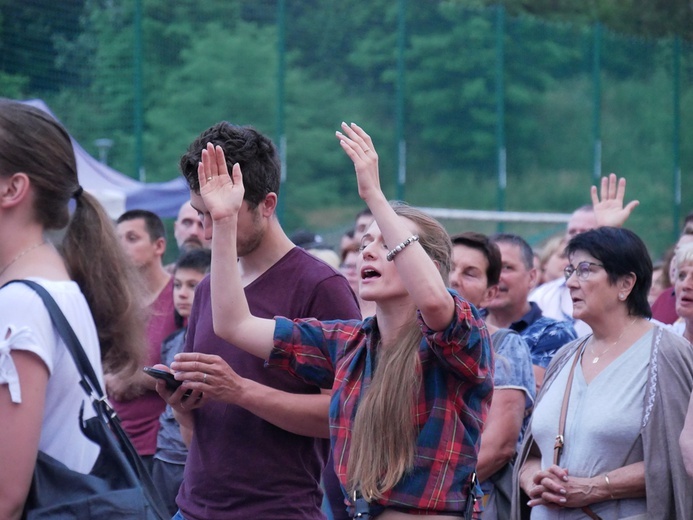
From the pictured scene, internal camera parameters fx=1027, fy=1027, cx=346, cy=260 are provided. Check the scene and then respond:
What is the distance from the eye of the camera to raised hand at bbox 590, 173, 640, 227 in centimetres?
512

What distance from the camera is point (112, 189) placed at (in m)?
10.8

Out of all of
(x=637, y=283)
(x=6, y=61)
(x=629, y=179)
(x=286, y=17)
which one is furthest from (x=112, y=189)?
(x=629, y=179)

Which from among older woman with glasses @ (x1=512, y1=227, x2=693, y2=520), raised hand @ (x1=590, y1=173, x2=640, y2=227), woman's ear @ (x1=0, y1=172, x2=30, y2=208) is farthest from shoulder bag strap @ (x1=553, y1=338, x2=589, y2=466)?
woman's ear @ (x1=0, y1=172, x2=30, y2=208)

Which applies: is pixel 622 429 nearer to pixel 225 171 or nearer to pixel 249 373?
pixel 249 373

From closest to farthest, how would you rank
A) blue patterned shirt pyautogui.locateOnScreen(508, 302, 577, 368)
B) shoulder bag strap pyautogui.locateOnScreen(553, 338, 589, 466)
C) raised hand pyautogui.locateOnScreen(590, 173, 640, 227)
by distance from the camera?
shoulder bag strap pyautogui.locateOnScreen(553, 338, 589, 466)
raised hand pyautogui.locateOnScreen(590, 173, 640, 227)
blue patterned shirt pyautogui.locateOnScreen(508, 302, 577, 368)

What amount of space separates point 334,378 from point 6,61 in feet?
32.9

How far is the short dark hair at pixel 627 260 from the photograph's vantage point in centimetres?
430

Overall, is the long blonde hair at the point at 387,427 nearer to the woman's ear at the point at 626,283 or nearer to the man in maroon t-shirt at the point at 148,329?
the woman's ear at the point at 626,283

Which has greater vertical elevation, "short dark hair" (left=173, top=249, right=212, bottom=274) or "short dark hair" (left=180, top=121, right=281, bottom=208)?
"short dark hair" (left=180, top=121, right=281, bottom=208)

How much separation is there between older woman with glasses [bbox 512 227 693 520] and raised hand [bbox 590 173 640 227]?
0.65 m

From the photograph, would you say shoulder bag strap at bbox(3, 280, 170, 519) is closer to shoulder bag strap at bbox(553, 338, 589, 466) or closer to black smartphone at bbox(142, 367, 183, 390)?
black smartphone at bbox(142, 367, 183, 390)

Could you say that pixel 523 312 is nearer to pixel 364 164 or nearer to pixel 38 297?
pixel 364 164

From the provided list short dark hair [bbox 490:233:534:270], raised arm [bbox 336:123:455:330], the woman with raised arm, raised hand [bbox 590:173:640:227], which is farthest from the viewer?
short dark hair [bbox 490:233:534:270]

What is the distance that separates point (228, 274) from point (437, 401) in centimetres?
76
